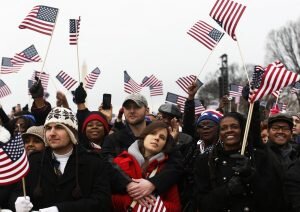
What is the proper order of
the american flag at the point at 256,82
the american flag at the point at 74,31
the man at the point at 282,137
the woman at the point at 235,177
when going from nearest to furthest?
the woman at the point at 235,177 → the american flag at the point at 256,82 → the man at the point at 282,137 → the american flag at the point at 74,31

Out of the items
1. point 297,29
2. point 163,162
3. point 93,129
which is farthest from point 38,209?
point 297,29

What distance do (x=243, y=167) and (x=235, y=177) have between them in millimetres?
166

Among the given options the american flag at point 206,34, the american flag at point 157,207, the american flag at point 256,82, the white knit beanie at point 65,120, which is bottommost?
the american flag at point 157,207

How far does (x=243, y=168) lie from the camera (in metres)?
4.77

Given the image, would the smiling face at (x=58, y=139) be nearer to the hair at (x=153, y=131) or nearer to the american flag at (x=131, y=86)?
the hair at (x=153, y=131)

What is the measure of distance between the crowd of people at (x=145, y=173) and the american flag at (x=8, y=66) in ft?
18.9

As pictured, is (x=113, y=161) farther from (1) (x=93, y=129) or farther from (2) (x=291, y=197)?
(2) (x=291, y=197)

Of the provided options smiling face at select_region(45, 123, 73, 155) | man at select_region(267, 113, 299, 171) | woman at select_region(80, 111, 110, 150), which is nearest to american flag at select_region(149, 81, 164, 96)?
woman at select_region(80, 111, 110, 150)

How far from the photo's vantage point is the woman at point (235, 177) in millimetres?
4895

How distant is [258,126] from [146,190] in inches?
54.0

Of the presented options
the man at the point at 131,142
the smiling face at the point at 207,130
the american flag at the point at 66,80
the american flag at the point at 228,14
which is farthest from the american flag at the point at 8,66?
the smiling face at the point at 207,130

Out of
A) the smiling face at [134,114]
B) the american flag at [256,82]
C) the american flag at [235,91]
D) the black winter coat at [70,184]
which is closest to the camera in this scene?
the black winter coat at [70,184]

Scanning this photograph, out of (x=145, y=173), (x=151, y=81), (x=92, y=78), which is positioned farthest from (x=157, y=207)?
(x=151, y=81)

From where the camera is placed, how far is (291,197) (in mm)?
4988
